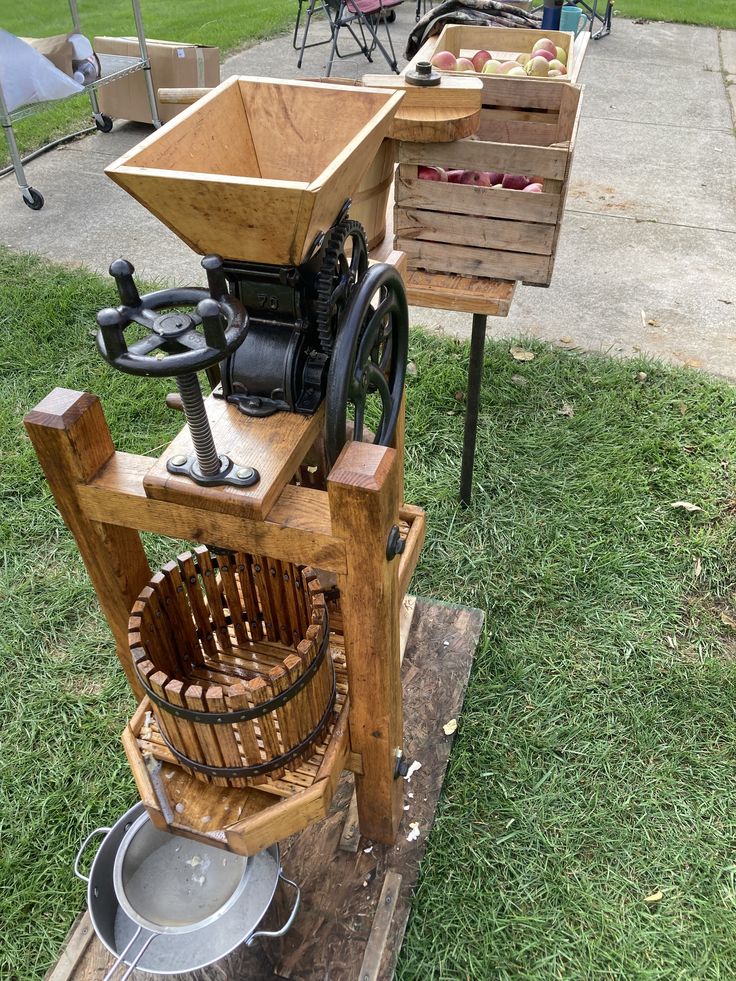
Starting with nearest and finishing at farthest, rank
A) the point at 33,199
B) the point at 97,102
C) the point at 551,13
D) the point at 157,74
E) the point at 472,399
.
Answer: the point at 472,399 < the point at 551,13 < the point at 33,199 < the point at 157,74 < the point at 97,102

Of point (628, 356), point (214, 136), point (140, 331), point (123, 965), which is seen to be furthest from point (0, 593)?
point (628, 356)

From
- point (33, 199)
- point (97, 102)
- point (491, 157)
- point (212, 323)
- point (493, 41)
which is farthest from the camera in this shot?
point (97, 102)

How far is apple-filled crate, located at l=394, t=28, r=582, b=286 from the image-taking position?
7.57ft

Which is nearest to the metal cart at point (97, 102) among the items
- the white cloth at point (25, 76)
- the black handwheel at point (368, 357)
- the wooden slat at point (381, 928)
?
the white cloth at point (25, 76)

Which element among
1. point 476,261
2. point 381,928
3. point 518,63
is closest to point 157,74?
point 518,63

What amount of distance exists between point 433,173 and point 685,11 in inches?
410

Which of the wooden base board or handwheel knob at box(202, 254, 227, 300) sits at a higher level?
handwheel knob at box(202, 254, 227, 300)

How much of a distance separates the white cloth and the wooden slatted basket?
4.77 m

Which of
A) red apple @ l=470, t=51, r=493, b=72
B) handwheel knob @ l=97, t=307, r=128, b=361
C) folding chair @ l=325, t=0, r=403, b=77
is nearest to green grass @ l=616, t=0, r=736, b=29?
folding chair @ l=325, t=0, r=403, b=77

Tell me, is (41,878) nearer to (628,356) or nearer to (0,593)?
(0,593)

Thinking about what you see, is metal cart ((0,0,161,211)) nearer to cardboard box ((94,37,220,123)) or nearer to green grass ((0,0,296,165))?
cardboard box ((94,37,220,123))

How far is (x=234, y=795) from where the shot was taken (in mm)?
1571

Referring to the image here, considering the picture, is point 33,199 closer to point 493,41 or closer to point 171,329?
point 493,41

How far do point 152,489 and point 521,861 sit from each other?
1.48 meters
